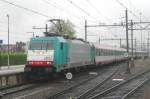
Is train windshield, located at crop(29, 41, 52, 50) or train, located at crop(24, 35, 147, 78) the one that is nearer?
train, located at crop(24, 35, 147, 78)

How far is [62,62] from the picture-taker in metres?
26.4

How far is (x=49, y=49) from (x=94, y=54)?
14843mm

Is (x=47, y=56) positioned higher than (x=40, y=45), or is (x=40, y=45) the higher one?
(x=40, y=45)

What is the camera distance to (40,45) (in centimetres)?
2603

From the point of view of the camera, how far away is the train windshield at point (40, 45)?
84.7 ft

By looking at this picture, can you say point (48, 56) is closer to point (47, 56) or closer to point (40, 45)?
point (47, 56)

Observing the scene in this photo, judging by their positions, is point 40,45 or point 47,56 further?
point 40,45

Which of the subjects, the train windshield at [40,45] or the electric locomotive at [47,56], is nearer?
the electric locomotive at [47,56]

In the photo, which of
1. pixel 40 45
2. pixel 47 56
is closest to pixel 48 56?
pixel 47 56

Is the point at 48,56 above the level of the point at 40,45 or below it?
below

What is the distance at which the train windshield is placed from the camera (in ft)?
84.7

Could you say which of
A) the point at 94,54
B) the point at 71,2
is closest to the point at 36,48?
the point at 71,2

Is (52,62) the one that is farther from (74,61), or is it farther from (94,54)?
(94,54)

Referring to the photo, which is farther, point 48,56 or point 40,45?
point 40,45
